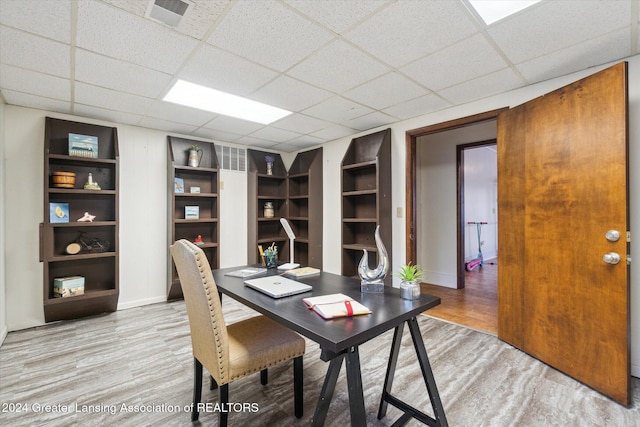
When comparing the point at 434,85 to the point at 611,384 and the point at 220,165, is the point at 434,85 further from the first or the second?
the point at 220,165

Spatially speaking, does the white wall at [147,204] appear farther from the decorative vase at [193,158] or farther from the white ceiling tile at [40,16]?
the white ceiling tile at [40,16]

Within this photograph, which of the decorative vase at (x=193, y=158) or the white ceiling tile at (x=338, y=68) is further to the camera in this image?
the decorative vase at (x=193, y=158)

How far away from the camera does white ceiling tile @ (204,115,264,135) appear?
3582 mm

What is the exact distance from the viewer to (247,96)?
2.88 m

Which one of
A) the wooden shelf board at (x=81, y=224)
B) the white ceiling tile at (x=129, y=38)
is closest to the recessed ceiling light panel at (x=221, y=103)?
the white ceiling tile at (x=129, y=38)

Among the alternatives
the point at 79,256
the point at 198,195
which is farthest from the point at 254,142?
the point at 79,256

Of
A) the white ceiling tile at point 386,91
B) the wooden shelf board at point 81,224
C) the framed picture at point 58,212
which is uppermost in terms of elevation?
the white ceiling tile at point 386,91

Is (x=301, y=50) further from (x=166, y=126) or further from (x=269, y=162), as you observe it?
(x=269, y=162)

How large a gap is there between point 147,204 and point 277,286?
3086mm

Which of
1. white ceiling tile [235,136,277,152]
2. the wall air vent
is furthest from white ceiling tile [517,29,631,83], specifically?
the wall air vent

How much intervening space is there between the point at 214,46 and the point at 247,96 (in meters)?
0.85

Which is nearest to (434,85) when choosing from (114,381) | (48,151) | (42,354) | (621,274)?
(621,274)

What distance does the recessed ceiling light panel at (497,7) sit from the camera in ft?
5.43

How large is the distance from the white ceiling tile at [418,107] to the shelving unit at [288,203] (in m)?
1.62
